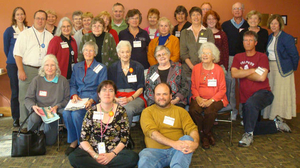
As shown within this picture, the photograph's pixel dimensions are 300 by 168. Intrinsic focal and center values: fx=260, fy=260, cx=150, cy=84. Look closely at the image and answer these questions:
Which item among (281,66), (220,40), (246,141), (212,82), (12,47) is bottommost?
(246,141)

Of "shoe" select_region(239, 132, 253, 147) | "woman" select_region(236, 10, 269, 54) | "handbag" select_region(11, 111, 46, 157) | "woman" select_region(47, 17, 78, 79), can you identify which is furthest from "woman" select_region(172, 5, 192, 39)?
"handbag" select_region(11, 111, 46, 157)

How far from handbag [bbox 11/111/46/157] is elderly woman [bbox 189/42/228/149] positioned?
1.97 meters

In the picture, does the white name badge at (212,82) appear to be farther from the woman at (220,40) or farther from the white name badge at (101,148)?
the white name badge at (101,148)

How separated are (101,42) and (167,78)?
3.92 ft

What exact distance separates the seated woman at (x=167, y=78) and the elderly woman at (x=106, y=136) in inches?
37.8

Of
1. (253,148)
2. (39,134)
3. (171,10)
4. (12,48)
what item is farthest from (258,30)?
(12,48)

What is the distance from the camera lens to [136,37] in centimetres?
427

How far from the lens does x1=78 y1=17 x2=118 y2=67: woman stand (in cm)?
390

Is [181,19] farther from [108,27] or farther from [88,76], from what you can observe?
[88,76]

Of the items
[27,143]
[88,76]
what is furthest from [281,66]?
[27,143]

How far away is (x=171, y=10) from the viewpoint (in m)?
5.25

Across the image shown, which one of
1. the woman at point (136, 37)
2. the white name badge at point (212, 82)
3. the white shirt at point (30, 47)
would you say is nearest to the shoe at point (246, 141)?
the white name badge at point (212, 82)

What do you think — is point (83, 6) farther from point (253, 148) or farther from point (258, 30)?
point (253, 148)

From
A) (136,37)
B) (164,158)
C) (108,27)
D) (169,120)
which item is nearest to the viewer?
(164,158)
